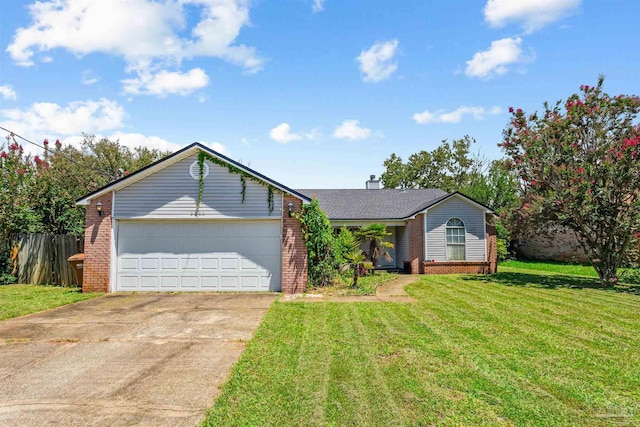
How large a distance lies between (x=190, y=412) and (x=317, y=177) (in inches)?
993

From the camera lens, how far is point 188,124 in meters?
16.0

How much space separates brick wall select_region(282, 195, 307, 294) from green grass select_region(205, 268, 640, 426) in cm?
277

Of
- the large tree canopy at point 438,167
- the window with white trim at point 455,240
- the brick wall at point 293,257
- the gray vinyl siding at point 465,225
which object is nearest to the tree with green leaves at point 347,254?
the brick wall at point 293,257

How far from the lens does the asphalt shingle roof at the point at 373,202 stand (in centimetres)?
1989

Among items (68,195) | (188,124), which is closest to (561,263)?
(188,124)

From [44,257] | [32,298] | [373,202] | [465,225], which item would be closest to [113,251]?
[32,298]

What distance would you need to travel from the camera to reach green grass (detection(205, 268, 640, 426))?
3678 mm

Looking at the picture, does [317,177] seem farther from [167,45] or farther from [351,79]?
[167,45]

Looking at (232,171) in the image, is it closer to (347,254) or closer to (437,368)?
(347,254)

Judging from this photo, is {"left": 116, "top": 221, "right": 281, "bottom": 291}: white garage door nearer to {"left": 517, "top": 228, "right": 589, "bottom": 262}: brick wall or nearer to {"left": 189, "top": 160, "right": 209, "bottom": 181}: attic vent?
{"left": 189, "top": 160, "right": 209, "bottom": 181}: attic vent

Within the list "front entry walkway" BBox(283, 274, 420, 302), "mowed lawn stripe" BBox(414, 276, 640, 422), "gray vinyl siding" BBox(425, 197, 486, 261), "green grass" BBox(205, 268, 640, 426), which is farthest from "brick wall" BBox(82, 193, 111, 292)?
"gray vinyl siding" BBox(425, 197, 486, 261)

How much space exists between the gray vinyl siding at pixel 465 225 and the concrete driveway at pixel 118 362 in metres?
11.7

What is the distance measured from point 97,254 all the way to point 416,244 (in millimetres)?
13695

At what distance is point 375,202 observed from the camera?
21594 mm
